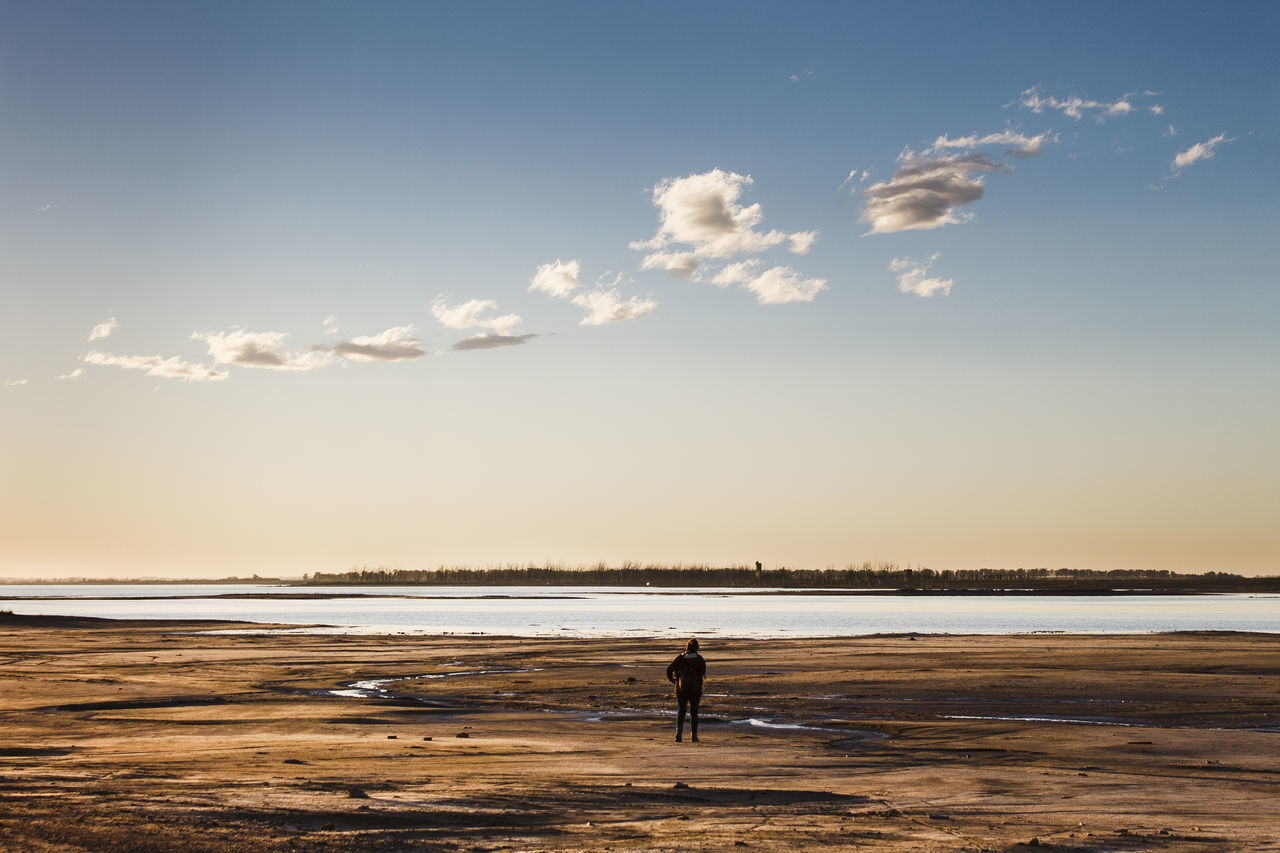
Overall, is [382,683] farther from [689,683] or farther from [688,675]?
[689,683]

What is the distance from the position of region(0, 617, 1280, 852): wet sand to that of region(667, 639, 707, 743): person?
24.1 inches

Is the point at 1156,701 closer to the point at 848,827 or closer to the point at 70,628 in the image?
the point at 848,827

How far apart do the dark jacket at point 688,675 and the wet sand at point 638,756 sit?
1.02m

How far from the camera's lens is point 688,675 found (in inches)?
874

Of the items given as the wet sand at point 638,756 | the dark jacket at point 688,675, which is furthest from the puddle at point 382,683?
the dark jacket at point 688,675

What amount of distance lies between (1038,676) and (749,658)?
12.1 m

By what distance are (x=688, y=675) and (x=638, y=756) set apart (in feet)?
9.68

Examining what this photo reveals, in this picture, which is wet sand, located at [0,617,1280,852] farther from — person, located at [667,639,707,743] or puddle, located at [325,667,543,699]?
person, located at [667,639,707,743]

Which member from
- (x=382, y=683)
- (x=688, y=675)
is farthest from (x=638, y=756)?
(x=382, y=683)

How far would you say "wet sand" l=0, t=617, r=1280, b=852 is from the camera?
12852 mm

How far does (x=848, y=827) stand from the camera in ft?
43.5

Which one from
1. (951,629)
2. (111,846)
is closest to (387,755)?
(111,846)

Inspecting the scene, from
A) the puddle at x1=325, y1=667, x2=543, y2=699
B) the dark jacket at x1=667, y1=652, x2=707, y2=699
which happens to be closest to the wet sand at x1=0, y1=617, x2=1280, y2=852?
the puddle at x1=325, y1=667, x2=543, y2=699

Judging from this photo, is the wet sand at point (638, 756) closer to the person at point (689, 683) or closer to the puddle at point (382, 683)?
the puddle at point (382, 683)
